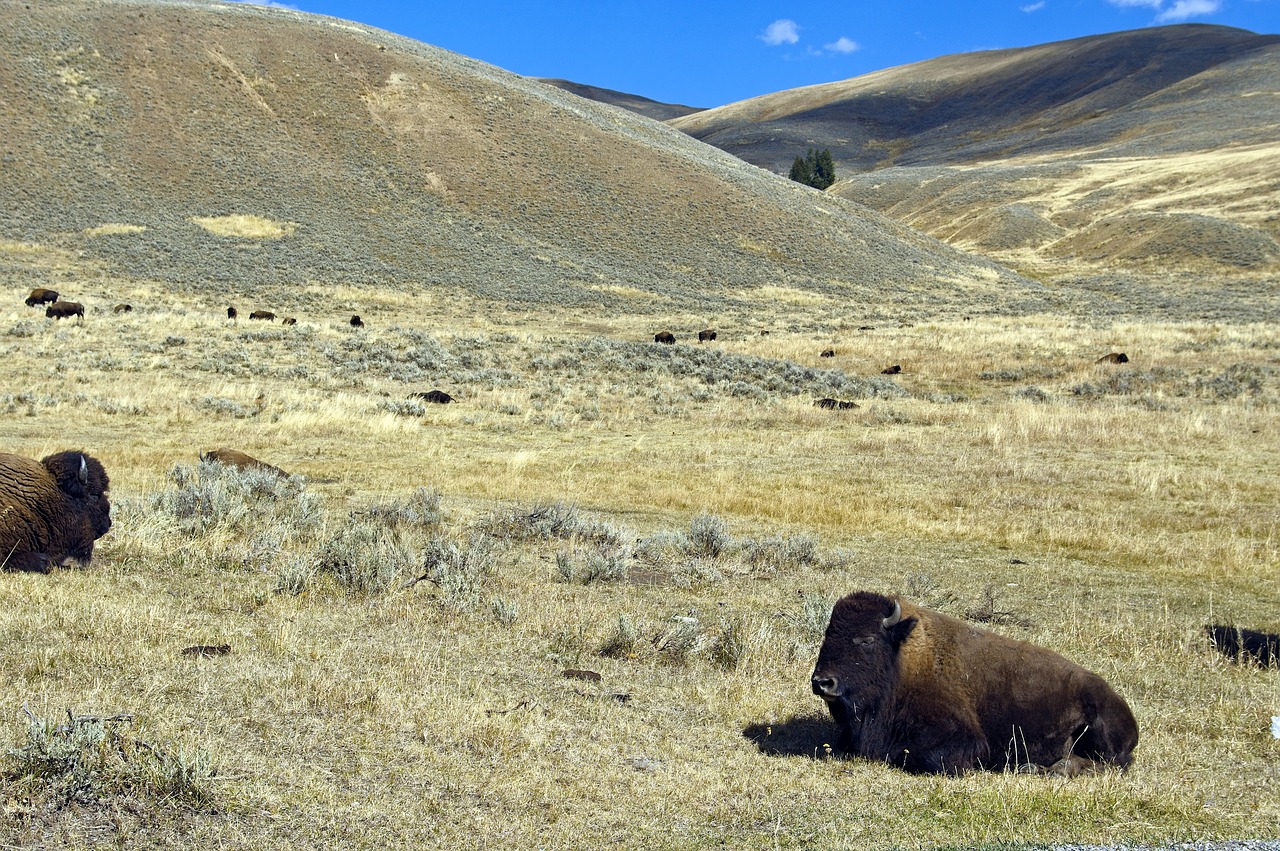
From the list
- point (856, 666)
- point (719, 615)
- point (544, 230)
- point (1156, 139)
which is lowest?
point (719, 615)

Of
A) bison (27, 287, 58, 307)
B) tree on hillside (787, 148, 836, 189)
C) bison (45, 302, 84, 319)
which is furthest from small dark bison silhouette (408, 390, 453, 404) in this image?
tree on hillside (787, 148, 836, 189)

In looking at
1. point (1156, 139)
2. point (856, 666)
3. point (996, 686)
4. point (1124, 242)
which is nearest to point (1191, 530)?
point (996, 686)

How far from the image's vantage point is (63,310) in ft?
108

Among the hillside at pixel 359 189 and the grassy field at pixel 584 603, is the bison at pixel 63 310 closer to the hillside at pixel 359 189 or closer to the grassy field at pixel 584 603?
the grassy field at pixel 584 603

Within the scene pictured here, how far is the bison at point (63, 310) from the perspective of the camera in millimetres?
32531

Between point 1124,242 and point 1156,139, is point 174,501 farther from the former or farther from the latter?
point 1156,139

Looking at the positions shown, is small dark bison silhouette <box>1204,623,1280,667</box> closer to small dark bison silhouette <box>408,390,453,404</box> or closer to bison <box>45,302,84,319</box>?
small dark bison silhouette <box>408,390,453,404</box>

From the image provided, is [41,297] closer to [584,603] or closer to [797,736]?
[584,603]

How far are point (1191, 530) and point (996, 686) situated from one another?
8910 mm

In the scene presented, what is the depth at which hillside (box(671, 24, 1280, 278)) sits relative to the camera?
84062mm

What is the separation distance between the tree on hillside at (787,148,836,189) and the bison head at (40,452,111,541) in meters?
122

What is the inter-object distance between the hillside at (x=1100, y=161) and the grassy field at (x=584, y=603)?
60234 millimetres

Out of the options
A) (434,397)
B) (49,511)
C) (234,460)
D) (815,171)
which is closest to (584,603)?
(49,511)

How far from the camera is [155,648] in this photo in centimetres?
598
